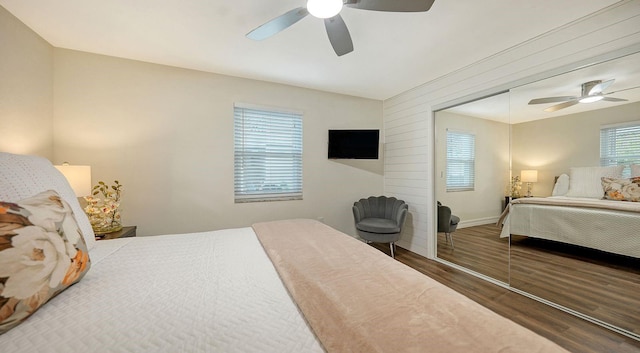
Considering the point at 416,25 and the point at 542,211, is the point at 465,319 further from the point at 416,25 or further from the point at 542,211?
the point at 542,211

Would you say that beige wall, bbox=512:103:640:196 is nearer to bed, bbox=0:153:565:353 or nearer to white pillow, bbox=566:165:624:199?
white pillow, bbox=566:165:624:199

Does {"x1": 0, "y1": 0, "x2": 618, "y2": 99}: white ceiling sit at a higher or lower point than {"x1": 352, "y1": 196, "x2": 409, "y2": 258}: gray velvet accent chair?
higher

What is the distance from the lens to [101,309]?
0.81m

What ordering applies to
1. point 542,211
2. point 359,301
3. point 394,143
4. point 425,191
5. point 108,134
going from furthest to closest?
point 394,143 < point 425,191 < point 108,134 < point 542,211 < point 359,301

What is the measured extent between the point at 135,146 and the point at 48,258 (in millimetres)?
2177

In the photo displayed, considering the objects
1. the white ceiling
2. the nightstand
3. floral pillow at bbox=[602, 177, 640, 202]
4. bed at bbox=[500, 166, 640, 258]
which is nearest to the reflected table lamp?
bed at bbox=[500, 166, 640, 258]

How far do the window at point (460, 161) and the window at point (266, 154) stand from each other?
2.10 meters

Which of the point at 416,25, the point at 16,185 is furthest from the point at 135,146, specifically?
the point at 416,25

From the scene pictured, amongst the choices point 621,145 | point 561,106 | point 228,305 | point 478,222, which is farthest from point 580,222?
point 228,305

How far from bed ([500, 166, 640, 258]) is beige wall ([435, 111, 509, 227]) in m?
0.29

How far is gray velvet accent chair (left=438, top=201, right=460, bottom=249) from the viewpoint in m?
3.14

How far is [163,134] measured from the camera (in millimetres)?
2684

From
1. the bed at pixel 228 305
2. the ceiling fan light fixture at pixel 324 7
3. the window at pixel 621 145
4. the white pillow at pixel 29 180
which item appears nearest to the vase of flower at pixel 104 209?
the white pillow at pixel 29 180

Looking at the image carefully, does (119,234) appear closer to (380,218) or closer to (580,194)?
(380,218)
